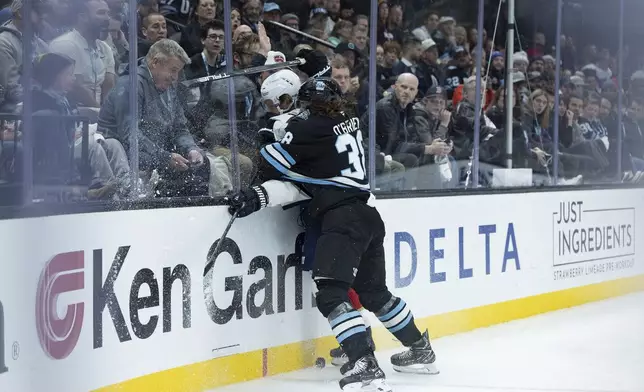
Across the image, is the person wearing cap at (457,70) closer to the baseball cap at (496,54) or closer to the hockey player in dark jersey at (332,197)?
the baseball cap at (496,54)

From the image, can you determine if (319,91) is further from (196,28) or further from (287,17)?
(287,17)

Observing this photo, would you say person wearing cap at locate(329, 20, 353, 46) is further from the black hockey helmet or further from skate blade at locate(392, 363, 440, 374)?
skate blade at locate(392, 363, 440, 374)

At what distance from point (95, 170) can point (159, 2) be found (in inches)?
30.4

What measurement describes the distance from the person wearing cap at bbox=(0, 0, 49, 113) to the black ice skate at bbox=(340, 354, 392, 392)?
1.65 metres

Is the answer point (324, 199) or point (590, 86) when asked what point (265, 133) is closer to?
point (324, 199)

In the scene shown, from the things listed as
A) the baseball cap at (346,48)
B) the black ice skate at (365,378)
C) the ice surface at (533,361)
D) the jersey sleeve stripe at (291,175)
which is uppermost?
the baseball cap at (346,48)

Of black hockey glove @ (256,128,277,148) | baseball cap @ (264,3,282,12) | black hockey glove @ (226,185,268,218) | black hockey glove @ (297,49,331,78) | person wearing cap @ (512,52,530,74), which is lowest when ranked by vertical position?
black hockey glove @ (226,185,268,218)

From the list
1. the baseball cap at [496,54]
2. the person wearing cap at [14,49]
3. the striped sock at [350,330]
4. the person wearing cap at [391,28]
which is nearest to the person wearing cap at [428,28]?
the person wearing cap at [391,28]

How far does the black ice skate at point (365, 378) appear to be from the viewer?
405 centimetres

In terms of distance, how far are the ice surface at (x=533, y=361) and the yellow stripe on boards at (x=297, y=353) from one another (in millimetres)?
57

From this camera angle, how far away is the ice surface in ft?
14.2

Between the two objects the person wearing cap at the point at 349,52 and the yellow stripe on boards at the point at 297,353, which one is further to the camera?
the person wearing cap at the point at 349,52

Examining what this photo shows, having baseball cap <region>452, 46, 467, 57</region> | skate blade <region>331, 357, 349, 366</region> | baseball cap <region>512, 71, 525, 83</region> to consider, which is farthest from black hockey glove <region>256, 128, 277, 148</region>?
baseball cap <region>512, 71, 525, 83</region>

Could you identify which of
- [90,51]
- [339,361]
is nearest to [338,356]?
[339,361]
